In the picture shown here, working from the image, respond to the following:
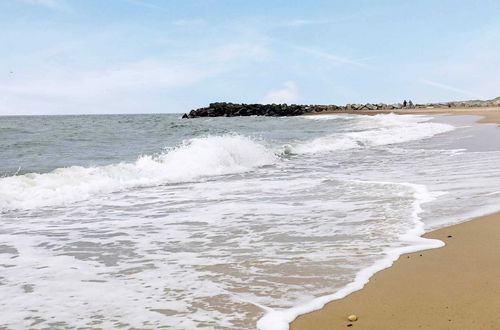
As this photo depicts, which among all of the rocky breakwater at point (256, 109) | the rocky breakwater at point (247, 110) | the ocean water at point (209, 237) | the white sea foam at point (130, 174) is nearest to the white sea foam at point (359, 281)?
the ocean water at point (209, 237)

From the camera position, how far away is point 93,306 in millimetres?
3586

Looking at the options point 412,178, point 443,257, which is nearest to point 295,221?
point 443,257

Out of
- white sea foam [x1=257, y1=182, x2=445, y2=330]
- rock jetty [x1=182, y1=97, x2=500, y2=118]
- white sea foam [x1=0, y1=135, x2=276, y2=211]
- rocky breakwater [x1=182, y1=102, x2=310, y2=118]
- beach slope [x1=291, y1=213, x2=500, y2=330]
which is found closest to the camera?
beach slope [x1=291, y1=213, x2=500, y2=330]

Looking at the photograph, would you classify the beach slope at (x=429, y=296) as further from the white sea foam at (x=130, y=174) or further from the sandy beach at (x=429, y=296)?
the white sea foam at (x=130, y=174)

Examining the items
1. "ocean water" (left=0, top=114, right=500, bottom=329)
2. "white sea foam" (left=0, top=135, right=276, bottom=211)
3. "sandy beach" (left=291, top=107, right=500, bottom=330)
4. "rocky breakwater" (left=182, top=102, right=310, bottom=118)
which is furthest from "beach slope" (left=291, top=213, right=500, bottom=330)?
"rocky breakwater" (left=182, top=102, right=310, bottom=118)

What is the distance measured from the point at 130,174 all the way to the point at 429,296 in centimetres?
939

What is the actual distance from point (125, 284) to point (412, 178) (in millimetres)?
6969

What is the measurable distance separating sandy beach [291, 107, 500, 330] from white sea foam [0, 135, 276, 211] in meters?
6.46

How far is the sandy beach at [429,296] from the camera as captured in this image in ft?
10.2

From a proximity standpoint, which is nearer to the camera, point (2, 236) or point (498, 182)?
point (2, 236)

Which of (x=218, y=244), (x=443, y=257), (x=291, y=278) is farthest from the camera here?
(x=218, y=244)

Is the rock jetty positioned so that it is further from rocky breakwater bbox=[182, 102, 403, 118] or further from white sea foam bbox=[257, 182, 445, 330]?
white sea foam bbox=[257, 182, 445, 330]

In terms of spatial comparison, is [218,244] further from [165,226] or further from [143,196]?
[143,196]

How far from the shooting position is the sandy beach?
309cm
